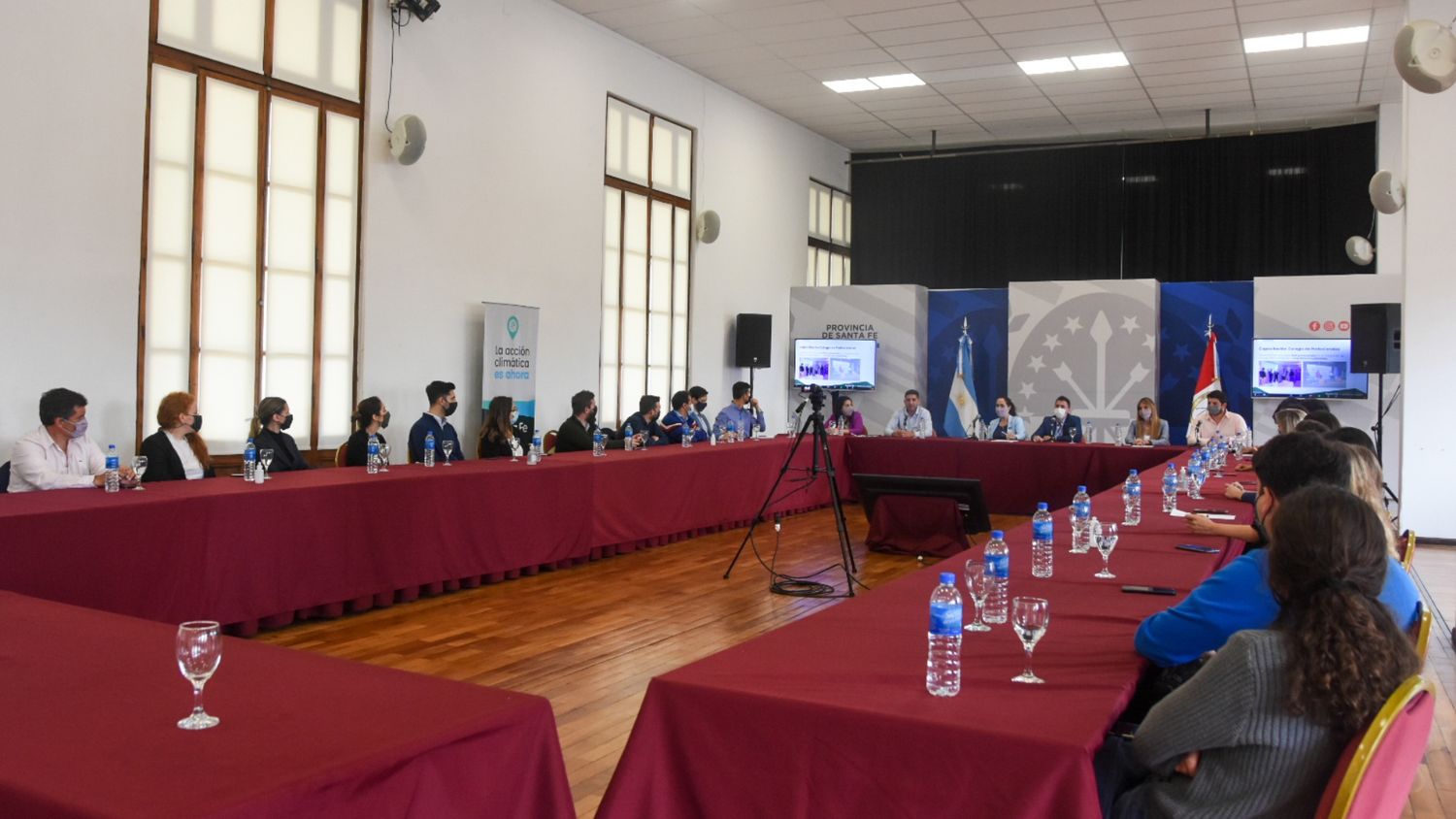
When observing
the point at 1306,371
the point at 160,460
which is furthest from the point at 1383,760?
the point at 1306,371

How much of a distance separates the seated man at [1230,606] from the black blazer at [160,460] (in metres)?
4.65

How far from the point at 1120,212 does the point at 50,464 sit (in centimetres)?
1145

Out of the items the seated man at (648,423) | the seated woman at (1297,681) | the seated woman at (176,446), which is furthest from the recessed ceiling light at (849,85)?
the seated woman at (1297,681)

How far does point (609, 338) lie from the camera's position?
33.1 feet

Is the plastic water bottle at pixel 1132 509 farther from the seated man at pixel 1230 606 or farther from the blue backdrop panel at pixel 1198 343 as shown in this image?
the blue backdrop panel at pixel 1198 343

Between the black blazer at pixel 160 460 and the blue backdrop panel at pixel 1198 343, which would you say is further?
the blue backdrop panel at pixel 1198 343

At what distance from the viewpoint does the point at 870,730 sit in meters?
1.82

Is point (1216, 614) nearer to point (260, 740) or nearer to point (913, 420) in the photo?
point (260, 740)

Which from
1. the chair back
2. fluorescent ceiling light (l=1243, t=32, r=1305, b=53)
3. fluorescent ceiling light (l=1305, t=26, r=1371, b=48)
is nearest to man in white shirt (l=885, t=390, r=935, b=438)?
fluorescent ceiling light (l=1243, t=32, r=1305, b=53)

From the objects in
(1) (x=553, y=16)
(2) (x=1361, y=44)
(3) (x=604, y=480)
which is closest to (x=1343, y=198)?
(2) (x=1361, y=44)

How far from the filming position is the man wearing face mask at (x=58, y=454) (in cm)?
482

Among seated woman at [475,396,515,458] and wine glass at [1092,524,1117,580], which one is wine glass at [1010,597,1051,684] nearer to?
wine glass at [1092,524,1117,580]

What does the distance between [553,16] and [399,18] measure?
5.73 ft

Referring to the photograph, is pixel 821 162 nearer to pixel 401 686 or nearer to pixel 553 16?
pixel 553 16
